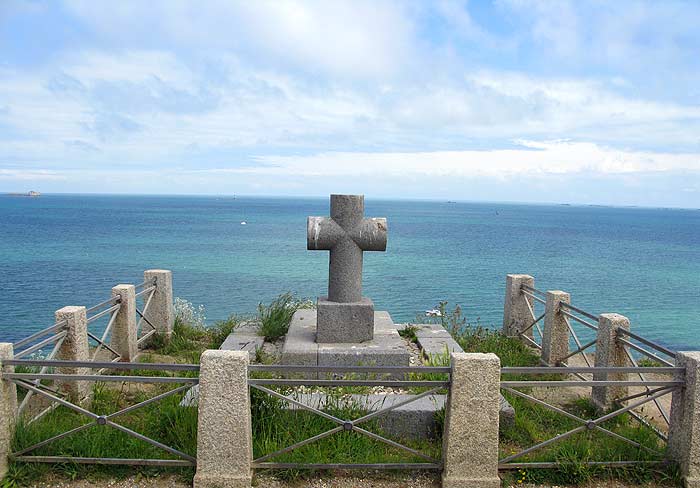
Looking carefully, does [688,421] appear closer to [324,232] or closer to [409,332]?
[324,232]

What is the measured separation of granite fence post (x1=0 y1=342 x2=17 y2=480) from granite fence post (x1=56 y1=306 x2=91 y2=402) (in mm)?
1778

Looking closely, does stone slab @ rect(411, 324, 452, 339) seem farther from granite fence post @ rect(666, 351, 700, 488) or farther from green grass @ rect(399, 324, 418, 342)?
granite fence post @ rect(666, 351, 700, 488)

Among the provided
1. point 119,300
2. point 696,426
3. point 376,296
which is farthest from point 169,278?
point 376,296

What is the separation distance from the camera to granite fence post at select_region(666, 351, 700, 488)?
4.98m

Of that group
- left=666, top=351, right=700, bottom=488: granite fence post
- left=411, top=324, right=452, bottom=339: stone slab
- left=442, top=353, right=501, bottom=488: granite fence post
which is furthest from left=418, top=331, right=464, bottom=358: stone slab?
left=666, top=351, right=700, bottom=488: granite fence post

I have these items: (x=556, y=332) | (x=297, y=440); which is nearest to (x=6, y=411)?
(x=297, y=440)

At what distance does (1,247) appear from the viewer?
48.4m

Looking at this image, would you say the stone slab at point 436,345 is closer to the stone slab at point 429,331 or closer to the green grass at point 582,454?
the stone slab at point 429,331

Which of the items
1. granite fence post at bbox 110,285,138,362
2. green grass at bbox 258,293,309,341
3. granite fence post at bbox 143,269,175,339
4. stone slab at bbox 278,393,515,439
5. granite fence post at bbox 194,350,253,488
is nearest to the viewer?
granite fence post at bbox 194,350,253,488

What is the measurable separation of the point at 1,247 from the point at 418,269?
38341 mm

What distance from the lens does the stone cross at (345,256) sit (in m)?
7.91

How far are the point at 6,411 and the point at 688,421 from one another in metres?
6.41

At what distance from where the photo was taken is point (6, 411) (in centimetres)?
497

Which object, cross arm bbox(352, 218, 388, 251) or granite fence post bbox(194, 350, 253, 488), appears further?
cross arm bbox(352, 218, 388, 251)
